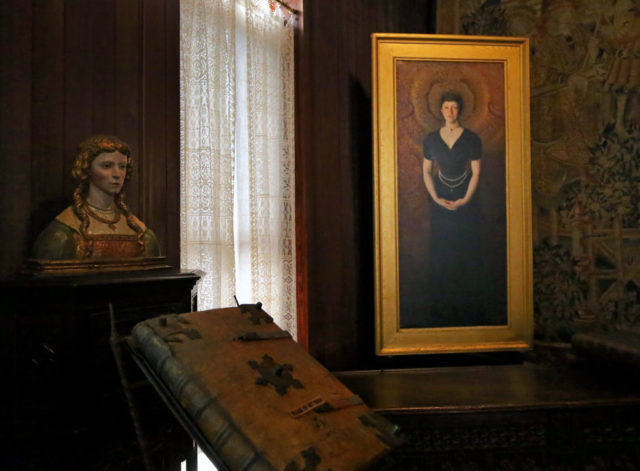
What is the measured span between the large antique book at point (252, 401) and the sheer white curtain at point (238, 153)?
1.41 metres

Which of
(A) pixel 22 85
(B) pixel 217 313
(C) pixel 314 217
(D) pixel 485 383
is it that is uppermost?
(A) pixel 22 85

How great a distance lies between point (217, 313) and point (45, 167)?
1.35 meters

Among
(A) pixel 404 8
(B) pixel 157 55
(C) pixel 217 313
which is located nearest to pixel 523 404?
(C) pixel 217 313

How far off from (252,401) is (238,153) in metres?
2.19

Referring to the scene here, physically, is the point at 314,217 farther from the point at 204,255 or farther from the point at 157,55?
the point at 157,55

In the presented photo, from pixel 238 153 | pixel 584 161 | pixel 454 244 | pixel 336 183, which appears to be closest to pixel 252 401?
pixel 238 153

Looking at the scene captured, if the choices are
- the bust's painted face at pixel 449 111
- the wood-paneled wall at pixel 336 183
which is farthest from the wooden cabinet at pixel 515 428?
the bust's painted face at pixel 449 111

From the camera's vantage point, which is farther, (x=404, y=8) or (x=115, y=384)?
(x=404, y=8)

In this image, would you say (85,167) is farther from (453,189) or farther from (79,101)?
(453,189)

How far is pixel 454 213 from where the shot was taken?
3.21m

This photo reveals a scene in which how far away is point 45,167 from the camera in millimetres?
2133

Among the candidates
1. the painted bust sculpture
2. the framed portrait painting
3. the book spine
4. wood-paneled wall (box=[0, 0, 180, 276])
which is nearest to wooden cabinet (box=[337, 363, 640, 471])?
the framed portrait painting

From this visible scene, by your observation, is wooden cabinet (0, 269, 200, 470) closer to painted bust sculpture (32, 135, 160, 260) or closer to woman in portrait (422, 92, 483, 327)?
painted bust sculpture (32, 135, 160, 260)

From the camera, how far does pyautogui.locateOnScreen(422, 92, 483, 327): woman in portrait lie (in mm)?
3186
